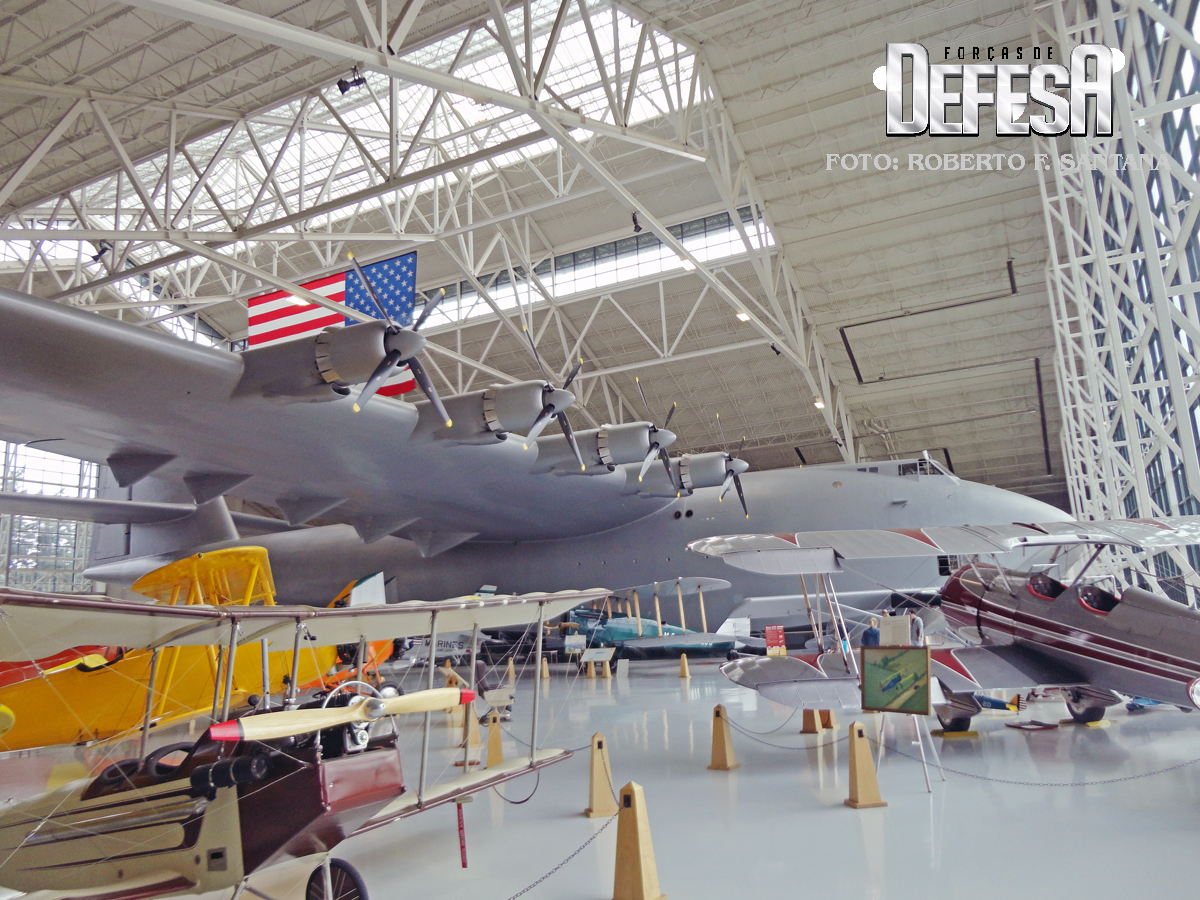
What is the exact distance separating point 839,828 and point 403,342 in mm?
7379

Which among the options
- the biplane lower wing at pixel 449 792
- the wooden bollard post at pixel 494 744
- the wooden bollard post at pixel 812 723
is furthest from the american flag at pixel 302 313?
the biplane lower wing at pixel 449 792

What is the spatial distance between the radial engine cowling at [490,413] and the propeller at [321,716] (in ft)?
23.4

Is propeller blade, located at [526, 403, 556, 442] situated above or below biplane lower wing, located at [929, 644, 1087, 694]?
above

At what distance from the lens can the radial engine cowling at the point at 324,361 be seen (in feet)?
30.9

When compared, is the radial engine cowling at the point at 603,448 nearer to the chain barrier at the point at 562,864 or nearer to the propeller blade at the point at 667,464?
the propeller blade at the point at 667,464

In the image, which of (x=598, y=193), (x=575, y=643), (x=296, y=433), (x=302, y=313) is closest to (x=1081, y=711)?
(x=575, y=643)

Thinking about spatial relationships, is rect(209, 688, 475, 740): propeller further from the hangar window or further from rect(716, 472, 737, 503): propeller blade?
the hangar window

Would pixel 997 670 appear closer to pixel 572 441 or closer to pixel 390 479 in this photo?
pixel 572 441

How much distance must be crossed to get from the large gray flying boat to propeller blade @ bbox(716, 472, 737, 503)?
97mm

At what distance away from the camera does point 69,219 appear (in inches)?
927

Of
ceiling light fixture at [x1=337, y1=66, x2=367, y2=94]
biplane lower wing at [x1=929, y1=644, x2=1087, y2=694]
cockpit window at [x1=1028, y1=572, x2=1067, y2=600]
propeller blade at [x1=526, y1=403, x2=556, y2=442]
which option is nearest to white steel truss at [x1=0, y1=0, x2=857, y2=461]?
ceiling light fixture at [x1=337, y1=66, x2=367, y2=94]

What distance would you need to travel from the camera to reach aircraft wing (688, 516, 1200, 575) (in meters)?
8.38

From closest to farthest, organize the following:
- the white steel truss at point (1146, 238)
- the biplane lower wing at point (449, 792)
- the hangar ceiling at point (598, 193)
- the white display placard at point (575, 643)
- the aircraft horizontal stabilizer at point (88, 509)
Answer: the biplane lower wing at point (449, 792) < the white steel truss at point (1146, 238) < the aircraft horizontal stabilizer at point (88, 509) < the hangar ceiling at point (598, 193) < the white display placard at point (575, 643)

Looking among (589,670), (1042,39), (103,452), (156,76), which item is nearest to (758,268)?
(1042,39)
